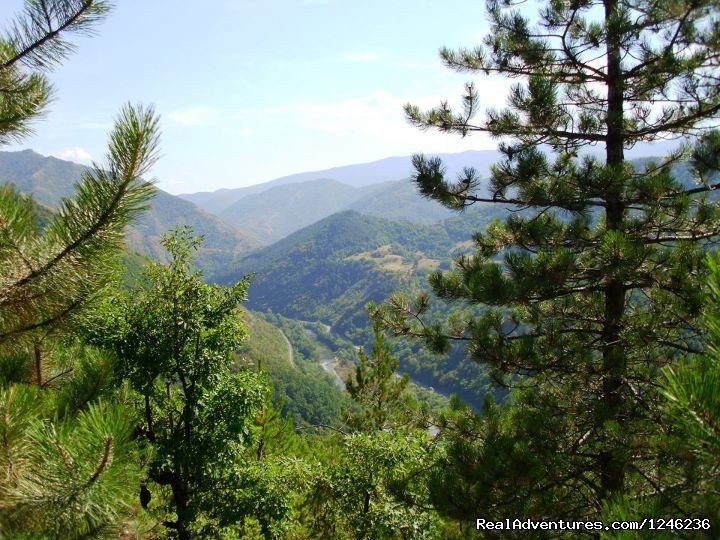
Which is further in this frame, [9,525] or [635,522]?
[9,525]

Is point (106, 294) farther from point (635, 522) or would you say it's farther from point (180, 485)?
point (180, 485)

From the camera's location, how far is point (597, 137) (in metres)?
5.88

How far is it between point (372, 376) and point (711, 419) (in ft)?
42.4

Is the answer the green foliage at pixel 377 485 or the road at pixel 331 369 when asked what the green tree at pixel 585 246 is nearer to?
the green foliage at pixel 377 485

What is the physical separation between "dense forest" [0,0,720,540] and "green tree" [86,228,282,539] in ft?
0.15

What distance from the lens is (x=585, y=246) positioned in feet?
19.1

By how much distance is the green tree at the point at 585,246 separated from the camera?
5098 mm

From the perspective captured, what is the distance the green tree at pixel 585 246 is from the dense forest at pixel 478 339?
4 centimetres

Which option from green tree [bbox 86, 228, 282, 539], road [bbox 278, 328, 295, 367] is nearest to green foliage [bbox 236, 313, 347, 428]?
road [bbox 278, 328, 295, 367]

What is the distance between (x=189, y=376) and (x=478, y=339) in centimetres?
537

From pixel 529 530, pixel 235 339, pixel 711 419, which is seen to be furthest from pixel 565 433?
pixel 235 339

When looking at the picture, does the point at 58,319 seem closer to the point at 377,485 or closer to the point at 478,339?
the point at 478,339

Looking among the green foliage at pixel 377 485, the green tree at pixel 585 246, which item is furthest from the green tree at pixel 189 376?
the green tree at pixel 585 246

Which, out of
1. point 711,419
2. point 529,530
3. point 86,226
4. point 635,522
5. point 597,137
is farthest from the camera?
point 597,137
